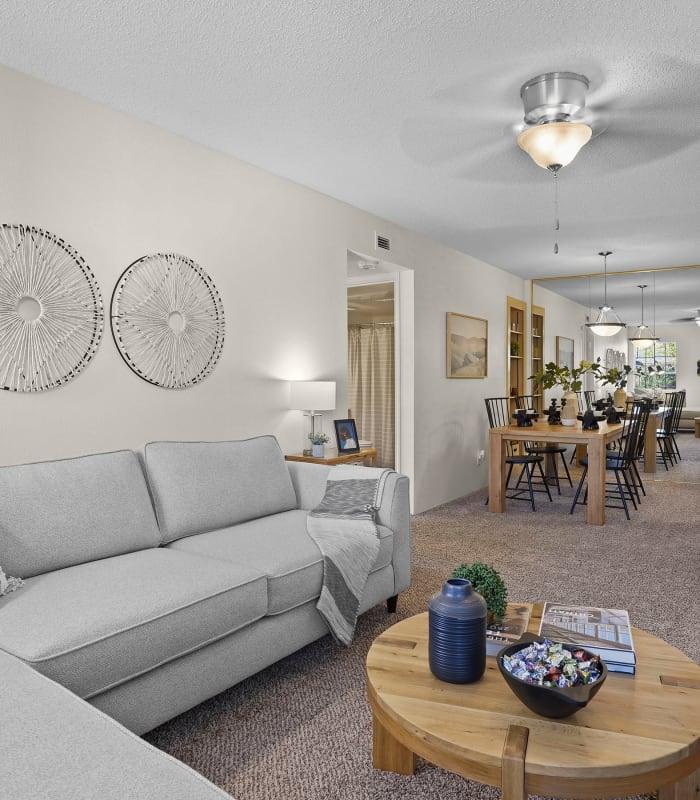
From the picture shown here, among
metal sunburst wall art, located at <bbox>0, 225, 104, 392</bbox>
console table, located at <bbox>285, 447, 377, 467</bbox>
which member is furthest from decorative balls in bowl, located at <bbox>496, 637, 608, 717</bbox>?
console table, located at <bbox>285, 447, 377, 467</bbox>

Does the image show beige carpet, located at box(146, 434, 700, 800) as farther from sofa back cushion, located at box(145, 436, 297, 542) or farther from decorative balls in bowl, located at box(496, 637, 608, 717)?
sofa back cushion, located at box(145, 436, 297, 542)

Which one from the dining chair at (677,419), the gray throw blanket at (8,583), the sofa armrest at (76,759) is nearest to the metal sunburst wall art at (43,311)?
the gray throw blanket at (8,583)

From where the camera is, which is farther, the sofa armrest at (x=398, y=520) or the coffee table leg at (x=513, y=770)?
the sofa armrest at (x=398, y=520)

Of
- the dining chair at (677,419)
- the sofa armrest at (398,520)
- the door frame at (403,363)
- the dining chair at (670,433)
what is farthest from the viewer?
the dining chair at (677,419)

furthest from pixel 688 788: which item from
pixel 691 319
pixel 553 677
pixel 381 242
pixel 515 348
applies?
pixel 691 319

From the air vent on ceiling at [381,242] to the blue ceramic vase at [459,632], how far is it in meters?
3.76

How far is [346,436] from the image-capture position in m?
4.47

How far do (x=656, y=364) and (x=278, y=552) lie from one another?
7.93 meters

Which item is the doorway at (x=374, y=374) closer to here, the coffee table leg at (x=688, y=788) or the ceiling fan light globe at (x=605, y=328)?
the ceiling fan light globe at (x=605, y=328)

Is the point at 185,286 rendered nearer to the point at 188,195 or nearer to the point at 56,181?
the point at 188,195

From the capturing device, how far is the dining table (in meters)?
5.12

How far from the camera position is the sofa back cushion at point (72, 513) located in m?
2.25

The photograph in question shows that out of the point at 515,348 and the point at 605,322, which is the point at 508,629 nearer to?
the point at 515,348

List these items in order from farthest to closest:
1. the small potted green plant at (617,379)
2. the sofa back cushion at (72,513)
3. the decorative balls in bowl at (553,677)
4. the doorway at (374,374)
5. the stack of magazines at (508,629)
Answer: the small potted green plant at (617,379), the doorway at (374,374), the sofa back cushion at (72,513), the stack of magazines at (508,629), the decorative balls in bowl at (553,677)
